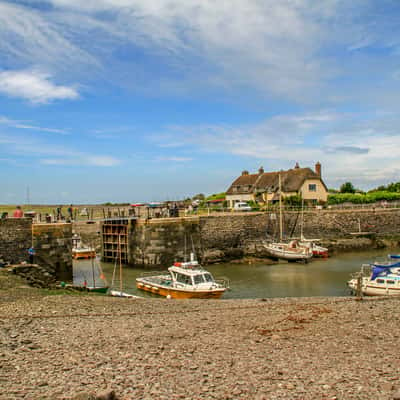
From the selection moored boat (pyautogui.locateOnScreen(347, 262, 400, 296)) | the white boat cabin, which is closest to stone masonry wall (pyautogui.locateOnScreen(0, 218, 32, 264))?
the white boat cabin

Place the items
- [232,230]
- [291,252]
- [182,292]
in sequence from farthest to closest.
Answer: [232,230] → [291,252] → [182,292]

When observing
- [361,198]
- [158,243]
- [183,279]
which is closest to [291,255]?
[158,243]

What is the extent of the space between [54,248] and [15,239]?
258 cm

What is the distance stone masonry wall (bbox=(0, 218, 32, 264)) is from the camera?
94.6 feet

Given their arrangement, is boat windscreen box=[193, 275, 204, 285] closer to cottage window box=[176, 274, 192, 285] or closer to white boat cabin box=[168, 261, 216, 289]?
white boat cabin box=[168, 261, 216, 289]

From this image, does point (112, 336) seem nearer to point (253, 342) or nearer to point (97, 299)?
point (253, 342)

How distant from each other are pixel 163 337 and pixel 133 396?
13.4 ft

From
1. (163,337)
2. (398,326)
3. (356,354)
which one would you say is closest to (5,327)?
(163,337)

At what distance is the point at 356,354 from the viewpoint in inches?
410

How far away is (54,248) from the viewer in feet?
100

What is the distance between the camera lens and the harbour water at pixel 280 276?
27.1 metres

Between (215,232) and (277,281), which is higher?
(215,232)

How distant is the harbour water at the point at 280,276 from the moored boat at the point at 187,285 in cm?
132

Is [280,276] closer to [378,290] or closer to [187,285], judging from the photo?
[378,290]
